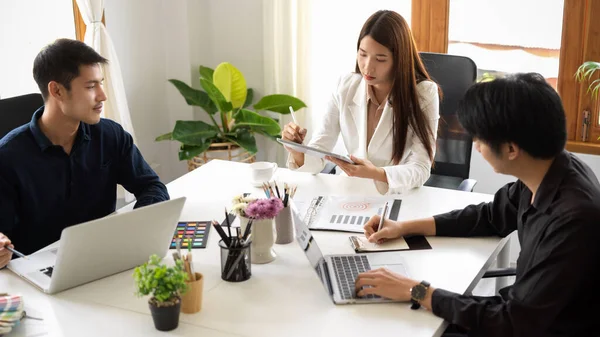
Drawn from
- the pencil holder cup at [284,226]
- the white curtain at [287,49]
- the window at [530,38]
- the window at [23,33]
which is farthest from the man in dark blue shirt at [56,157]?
the window at [530,38]

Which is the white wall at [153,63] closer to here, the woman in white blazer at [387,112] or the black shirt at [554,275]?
the woman in white blazer at [387,112]

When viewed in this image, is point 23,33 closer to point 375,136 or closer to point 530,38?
point 375,136

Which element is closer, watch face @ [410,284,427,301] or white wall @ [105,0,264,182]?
watch face @ [410,284,427,301]

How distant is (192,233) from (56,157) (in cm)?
50

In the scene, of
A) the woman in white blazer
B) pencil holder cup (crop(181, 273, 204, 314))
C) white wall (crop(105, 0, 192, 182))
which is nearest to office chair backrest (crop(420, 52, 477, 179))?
the woman in white blazer

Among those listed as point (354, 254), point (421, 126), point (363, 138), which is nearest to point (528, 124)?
point (354, 254)

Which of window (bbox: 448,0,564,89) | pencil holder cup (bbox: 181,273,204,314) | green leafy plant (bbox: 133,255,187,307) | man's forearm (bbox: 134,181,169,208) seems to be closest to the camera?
green leafy plant (bbox: 133,255,187,307)

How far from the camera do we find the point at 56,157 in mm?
2238

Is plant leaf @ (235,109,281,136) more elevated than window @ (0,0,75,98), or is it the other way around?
window @ (0,0,75,98)

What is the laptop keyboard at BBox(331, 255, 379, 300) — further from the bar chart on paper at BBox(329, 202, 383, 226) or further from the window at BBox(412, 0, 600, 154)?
the window at BBox(412, 0, 600, 154)

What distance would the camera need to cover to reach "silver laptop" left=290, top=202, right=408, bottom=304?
5.79 feet

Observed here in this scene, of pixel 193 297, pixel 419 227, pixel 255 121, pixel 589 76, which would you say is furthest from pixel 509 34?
pixel 193 297

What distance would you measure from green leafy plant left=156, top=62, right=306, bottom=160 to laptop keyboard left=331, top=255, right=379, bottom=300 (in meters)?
1.92

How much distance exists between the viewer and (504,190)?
2.09 metres
